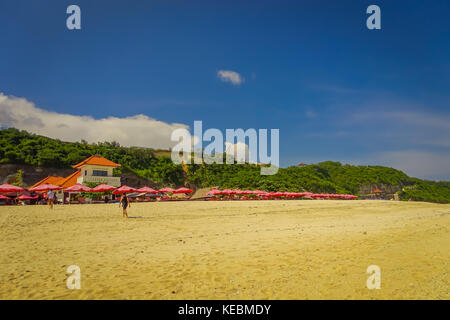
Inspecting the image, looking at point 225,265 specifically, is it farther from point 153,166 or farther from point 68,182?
point 153,166

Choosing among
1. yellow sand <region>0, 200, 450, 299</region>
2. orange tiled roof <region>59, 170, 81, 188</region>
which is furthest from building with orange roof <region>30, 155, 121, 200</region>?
yellow sand <region>0, 200, 450, 299</region>

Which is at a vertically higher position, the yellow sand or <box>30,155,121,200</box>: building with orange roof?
<box>30,155,121,200</box>: building with orange roof

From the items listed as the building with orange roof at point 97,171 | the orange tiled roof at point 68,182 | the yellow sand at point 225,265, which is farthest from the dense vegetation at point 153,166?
the yellow sand at point 225,265

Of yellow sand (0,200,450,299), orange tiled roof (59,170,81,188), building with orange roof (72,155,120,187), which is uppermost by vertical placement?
building with orange roof (72,155,120,187)

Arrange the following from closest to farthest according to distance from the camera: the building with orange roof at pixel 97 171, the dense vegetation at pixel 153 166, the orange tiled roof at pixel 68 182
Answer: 1. the orange tiled roof at pixel 68 182
2. the building with orange roof at pixel 97 171
3. the dense vegetation at pixel 153 166

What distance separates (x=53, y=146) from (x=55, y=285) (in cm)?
6418

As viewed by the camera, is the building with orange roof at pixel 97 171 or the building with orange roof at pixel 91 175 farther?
the building with orange roof at pixel 97 171

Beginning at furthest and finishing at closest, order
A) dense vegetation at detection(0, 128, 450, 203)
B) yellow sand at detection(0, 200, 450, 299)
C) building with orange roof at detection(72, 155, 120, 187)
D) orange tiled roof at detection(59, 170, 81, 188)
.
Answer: dense vegetation at detection(0, 128, 450, 203) < building with orange roof at detection(72, 155, 120, 187) < orange tiled roof at detection(59, 170, 81, 188) < yellow sand at detection(0, 200, 450, 299)

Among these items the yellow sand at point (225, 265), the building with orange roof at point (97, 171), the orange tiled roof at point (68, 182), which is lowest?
the yellow sand at point (225, 265)

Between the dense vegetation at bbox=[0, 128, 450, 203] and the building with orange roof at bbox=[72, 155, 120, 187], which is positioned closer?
the building with orange roof at bbox=[72, 155, 120, 187]

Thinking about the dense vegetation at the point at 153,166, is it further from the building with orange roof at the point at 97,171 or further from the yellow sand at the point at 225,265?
the yellow sand at the point at 225,265

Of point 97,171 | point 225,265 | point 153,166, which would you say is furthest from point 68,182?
point 225,265

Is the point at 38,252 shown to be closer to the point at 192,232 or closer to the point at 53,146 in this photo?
the point at 192,232

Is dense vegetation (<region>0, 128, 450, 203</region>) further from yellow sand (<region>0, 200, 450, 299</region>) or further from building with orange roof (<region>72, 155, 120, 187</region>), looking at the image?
yellow sand (<region>0, 200, 450, 299</region>)
